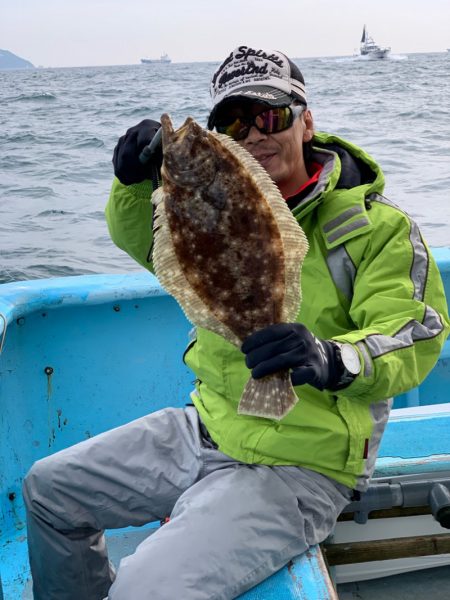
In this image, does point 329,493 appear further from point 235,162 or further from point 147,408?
point 147,408

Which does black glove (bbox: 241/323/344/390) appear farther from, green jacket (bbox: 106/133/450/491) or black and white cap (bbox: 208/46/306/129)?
black and white cap (bbox: 208/46/306/129)

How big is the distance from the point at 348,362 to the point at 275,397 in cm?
23

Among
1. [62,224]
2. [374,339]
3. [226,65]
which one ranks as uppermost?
[226,65]

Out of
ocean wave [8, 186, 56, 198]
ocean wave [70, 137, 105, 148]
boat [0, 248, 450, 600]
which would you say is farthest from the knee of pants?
ocean wave [70, 137, 105, 148]

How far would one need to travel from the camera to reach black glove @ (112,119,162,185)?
2.37 m

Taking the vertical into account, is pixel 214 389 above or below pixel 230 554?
above

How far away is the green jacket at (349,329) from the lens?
219 centimetres

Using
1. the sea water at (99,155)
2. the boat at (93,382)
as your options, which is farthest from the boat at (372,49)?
the boat at (93,382)

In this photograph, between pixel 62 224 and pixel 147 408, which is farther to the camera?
pixel 62 224

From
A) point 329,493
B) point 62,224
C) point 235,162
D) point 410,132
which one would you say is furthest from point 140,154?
point 410,132

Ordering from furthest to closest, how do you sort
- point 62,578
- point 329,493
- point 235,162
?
1. point 62,578
2. point 329,493
3. point 235,162

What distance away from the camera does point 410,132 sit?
16750 mm

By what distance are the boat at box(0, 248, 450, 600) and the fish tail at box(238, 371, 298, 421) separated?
1.00 metres

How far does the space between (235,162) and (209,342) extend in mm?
682
